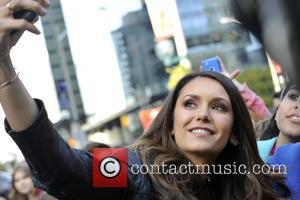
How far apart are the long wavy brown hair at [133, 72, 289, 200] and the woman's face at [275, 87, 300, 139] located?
71 centimetres

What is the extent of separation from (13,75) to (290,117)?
1.80 m

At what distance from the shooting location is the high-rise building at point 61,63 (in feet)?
91.7

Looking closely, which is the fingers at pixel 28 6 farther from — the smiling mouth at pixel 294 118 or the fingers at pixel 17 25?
the smiling mouth at pixel 294 118

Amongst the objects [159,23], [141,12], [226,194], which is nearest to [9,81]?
[226,194]

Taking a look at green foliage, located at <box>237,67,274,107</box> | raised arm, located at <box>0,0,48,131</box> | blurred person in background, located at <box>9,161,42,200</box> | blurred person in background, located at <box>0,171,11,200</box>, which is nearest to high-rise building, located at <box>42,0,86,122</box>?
blurred person in background, located at <box>0,171,11,200</box>

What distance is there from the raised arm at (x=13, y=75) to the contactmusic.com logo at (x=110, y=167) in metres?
0.31

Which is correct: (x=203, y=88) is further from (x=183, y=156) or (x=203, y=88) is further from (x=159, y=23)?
(x=159, y=23)

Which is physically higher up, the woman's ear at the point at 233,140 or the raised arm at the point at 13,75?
the raised arm at the point at 13,75

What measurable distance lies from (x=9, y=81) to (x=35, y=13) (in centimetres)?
30

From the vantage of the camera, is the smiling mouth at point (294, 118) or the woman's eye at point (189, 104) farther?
the smiling mouth at point (294, 118)

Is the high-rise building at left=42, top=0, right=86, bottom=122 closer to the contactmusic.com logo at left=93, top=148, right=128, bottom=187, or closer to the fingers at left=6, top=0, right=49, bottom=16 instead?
the contactmusic.com logo at left=93, top=148, right=128, bottom=187

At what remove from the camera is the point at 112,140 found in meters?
63.9

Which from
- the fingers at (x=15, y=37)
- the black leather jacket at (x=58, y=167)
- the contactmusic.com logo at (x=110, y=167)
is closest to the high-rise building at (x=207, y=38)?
the contactmusic.com logo at (x=110, y=167)

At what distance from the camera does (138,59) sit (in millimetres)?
64438
